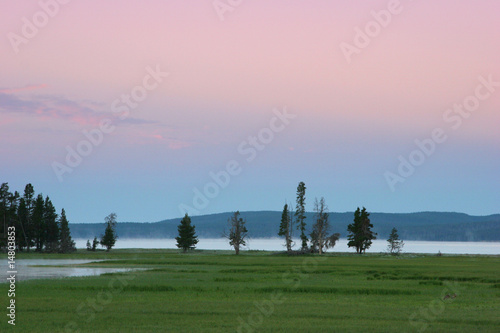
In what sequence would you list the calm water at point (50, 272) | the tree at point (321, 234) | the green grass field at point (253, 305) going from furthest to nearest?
the tree at point (321, 234), the calm water at point (50, 272), the green grass field at point (253, 305)

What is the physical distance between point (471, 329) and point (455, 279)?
30.7 meters

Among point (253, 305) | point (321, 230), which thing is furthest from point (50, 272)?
point (321, 230)

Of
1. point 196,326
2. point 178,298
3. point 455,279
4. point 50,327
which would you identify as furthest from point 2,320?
point 455,279

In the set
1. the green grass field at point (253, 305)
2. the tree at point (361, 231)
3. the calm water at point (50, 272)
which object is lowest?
the green grass field at point (253, 305)

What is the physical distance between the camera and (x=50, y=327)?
25.7 metres

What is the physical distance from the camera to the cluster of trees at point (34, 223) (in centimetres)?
12694

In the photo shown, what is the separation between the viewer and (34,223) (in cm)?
13075

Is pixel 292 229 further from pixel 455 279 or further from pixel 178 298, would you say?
pixel 178 298

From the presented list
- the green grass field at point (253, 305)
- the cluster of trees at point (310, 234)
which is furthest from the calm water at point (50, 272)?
the cluster of trees at point (310, 234)

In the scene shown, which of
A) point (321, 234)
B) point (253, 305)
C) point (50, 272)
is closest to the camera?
point (253, 305)

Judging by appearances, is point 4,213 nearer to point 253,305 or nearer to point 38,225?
point 38,225

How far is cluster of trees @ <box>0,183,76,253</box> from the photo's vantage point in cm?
12694

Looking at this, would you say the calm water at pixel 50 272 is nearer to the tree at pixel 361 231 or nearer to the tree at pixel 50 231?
the tree at pixel 50 231

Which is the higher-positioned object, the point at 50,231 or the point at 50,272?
the point at 50,231
